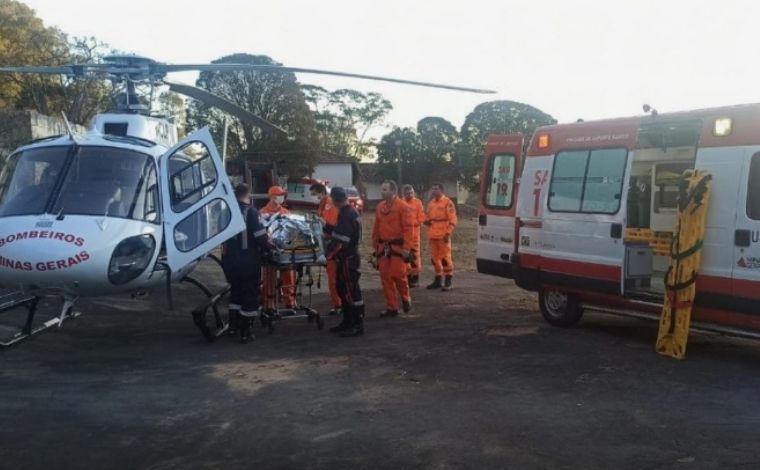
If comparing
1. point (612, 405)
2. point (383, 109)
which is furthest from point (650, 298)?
point (383, 109)

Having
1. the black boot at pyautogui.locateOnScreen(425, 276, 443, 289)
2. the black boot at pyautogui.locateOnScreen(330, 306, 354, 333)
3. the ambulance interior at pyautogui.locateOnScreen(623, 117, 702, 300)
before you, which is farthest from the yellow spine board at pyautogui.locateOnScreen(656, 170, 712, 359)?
the black boot at pyautogui.locateOnScreen(425, 276, 443, 289)

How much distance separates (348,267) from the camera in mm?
9312

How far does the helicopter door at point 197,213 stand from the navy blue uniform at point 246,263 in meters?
0.38

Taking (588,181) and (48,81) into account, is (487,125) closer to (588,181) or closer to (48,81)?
(48,81)

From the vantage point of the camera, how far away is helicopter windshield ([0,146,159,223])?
764cm

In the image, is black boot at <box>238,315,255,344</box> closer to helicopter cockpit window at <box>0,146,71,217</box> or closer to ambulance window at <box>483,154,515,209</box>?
helicopter cockpit window at <box>0,146,71,217</box>

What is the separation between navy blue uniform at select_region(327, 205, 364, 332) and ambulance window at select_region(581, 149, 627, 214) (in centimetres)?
293

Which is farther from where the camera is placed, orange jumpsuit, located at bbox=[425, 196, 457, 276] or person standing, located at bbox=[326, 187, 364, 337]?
orange jumpsuit, located at bbox=[425, 196, 457, 276]

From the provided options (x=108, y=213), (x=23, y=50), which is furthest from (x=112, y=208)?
(x=23, y=50)

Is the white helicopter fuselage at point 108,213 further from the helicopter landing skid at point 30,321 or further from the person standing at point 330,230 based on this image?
the person standing at point 330,230

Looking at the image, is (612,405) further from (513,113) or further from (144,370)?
(513,113)

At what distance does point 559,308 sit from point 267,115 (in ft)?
129

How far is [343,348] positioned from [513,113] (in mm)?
45711

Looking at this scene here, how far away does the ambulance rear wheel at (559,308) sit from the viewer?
951 cm
